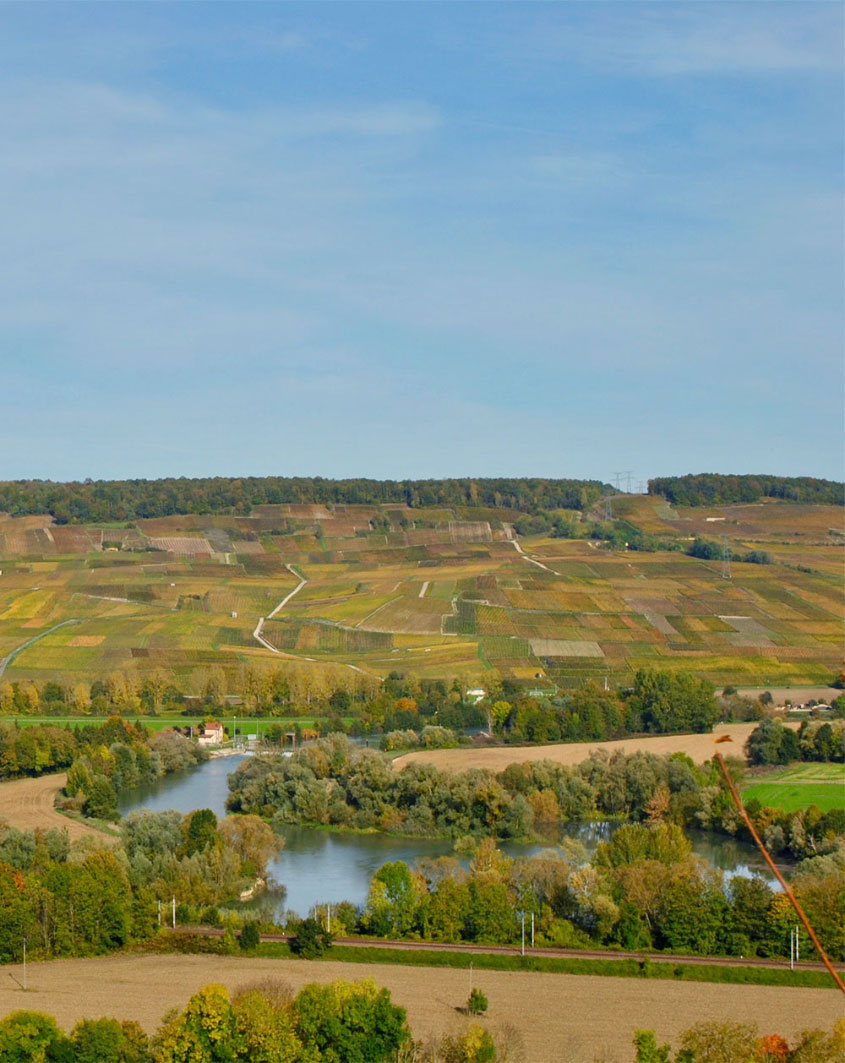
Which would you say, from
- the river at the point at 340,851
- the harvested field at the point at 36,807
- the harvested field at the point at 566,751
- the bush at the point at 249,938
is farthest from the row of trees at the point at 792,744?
the bush at the point at 249,938

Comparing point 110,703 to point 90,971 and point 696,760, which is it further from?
point 90,971

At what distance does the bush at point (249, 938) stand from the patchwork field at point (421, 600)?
3529cm

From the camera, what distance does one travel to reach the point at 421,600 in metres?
84.1

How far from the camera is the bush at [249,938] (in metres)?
30.9

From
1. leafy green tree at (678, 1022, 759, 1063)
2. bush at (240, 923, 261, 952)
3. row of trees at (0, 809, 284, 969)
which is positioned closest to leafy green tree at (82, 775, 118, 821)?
row of trees at (0, 809, 284, 969)

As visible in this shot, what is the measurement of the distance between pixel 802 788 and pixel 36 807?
22.9 m

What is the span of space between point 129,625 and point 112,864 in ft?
147

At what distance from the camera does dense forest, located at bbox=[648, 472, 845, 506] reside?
417ft

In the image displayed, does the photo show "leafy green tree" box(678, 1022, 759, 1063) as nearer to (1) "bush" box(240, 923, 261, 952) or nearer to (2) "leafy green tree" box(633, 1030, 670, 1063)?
(2) "leafy green tree" box(633, 1030, 670, 1063)

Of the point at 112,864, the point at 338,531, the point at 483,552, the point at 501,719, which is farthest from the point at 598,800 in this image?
the point at 338,531

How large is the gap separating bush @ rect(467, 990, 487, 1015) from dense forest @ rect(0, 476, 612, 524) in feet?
312

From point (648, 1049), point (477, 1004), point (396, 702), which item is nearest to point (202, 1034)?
point (477, 1004)

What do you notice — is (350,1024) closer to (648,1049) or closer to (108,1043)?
(108,1043)

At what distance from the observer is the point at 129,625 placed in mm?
78688
